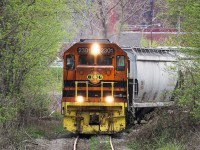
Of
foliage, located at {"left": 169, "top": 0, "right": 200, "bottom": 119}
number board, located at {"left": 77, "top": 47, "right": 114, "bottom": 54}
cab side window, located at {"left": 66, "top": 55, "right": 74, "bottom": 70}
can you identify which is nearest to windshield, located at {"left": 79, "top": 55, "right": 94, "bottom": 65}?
number board, located at {"left": 77, "top": 47, "right": 114, "bottom": 54}

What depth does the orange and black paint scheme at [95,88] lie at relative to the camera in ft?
60.4

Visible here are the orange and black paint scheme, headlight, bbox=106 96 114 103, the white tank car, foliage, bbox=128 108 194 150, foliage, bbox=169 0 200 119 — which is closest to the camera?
foliage, bbox=169 0 200 119

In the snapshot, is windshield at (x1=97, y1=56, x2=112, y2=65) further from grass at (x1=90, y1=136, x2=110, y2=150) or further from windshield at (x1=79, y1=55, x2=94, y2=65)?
grass at (x1=90, y1=136, x2=110, y2=150)

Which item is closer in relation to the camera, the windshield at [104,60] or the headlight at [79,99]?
the headlight at [79,99]

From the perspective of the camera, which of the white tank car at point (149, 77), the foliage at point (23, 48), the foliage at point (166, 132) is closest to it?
the foliage at point (23, 48)

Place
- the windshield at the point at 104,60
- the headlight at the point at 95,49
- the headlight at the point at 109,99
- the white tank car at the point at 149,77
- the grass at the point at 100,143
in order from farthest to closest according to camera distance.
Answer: the white tank car at the point at 149,77
the windshield at the point at 104,60
the headlight at the point at 95,49
the headlight at the point at 109,99
the grass at the point at 100,143

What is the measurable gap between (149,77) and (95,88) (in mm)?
3036

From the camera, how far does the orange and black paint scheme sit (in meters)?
18.4

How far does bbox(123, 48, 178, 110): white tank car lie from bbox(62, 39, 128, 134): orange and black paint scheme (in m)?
1.46

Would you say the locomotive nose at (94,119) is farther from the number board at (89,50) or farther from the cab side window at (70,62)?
the number board at (89,50)

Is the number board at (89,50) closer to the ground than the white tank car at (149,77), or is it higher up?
higher up

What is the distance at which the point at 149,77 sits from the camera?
67.5ft

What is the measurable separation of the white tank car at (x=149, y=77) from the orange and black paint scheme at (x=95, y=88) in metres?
1.46

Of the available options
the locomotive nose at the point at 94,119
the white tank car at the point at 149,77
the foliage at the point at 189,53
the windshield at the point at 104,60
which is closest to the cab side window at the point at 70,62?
the windshield at the point at 104,60
